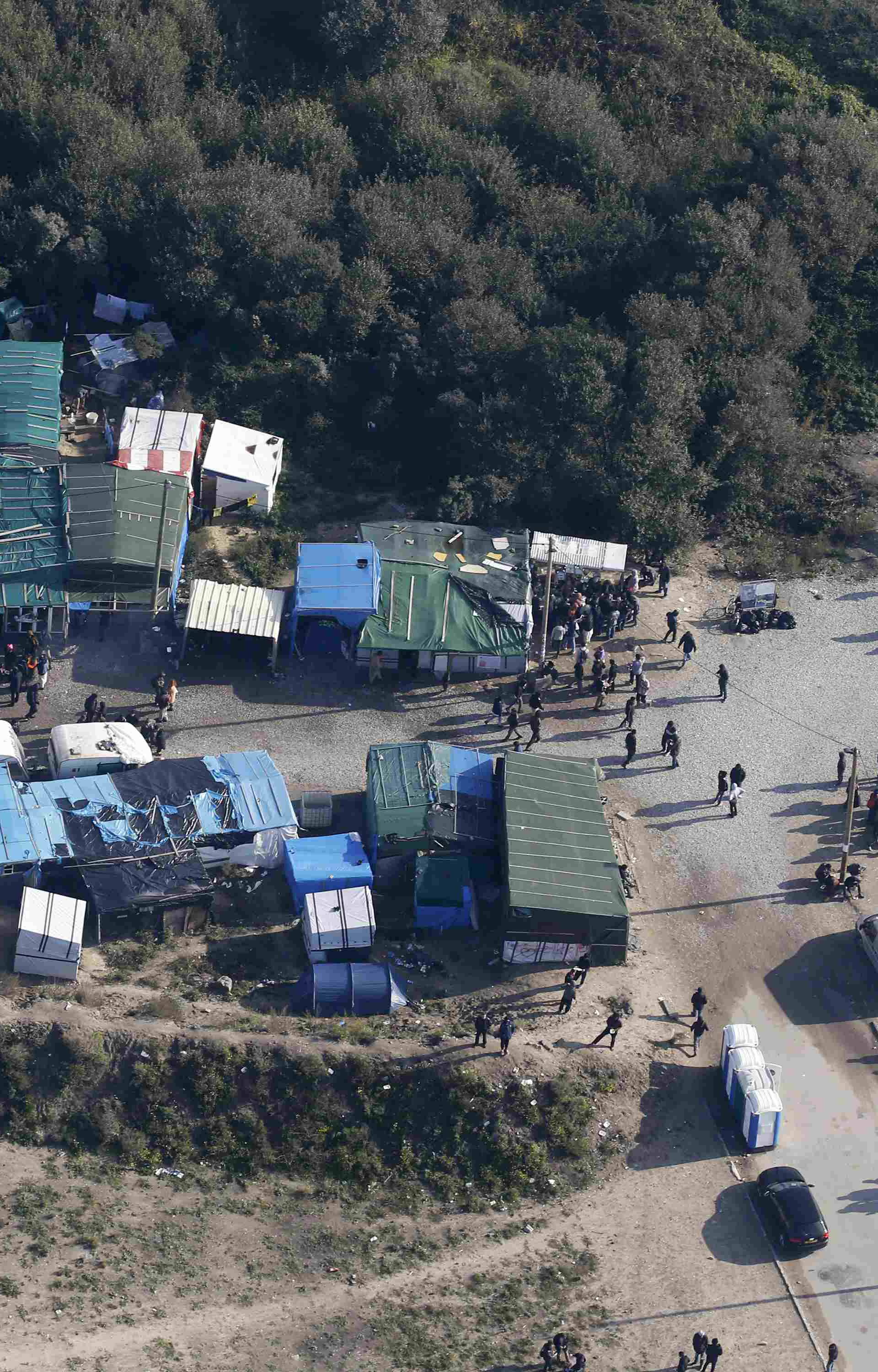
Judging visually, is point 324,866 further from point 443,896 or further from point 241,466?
point 241,466

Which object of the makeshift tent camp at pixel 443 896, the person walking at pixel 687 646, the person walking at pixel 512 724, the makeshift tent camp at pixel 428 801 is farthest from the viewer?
the person walking at pixel 687 646

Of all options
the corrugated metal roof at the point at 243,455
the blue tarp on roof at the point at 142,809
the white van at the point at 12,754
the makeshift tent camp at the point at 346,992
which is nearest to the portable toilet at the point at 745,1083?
the makeshift tent camp at the point at 346,992

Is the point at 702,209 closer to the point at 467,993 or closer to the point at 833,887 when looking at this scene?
the point at 833,887

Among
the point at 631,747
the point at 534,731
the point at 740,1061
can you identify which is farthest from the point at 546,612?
the point at 740,1061

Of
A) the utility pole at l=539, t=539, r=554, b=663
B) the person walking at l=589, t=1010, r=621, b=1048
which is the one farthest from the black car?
the utility pole at l=539, t=539, r=554, b=663

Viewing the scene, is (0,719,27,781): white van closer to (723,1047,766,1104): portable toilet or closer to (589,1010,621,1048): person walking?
(589,1010,621,1048): person walking

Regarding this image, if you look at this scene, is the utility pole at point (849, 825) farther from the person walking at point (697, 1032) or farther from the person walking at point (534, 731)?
the person walking at point (534, 731)
